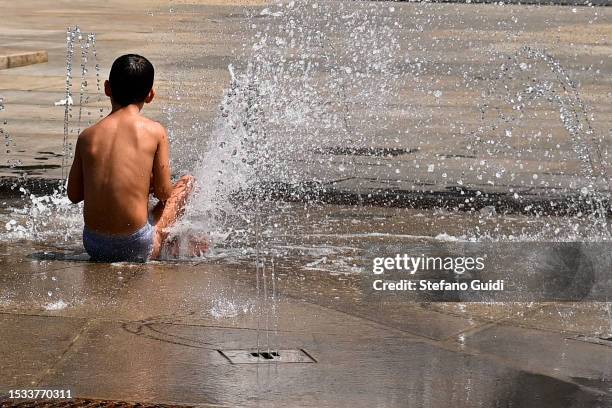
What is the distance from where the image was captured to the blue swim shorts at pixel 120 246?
22.0 feet

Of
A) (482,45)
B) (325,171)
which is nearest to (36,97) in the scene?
(325,171)

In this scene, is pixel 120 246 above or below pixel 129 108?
below

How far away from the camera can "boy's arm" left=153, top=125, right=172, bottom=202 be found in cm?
679

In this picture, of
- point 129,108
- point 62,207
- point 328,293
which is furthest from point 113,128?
point 62,207

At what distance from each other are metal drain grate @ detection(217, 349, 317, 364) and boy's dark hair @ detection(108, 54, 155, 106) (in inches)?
77.7

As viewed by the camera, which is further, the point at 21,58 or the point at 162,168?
the point at 21,58

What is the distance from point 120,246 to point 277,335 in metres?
1.52

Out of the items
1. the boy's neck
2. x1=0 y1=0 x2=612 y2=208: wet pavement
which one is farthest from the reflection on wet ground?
x1=0 y1=0 x2=612 y2=208: wet pavement

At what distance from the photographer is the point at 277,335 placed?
545 centimetres

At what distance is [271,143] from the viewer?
10.9 m

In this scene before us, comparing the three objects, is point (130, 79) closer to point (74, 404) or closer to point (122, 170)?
point (122, 170)

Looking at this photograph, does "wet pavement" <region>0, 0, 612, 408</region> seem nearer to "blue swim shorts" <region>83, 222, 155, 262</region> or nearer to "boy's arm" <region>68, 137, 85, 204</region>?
"blue swim shorts" <region>83, 222, 155, 262</region>

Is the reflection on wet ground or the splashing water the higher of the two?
the splashing water

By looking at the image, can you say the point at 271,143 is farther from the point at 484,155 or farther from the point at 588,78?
the point at 588,78
